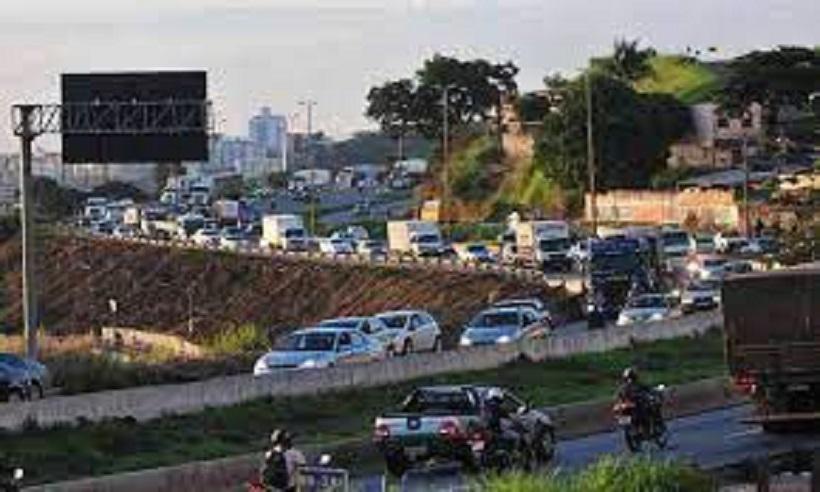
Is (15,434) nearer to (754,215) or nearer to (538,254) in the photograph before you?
(538,254)

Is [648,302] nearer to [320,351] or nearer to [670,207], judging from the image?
[320,351]

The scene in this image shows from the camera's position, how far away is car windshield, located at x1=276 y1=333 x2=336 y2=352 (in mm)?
44594

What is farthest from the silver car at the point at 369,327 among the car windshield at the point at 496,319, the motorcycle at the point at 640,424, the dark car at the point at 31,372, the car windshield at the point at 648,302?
the motorcycle at the point at 640,424

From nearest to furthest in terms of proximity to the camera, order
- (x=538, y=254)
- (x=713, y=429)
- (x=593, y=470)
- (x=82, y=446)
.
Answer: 1. (x=593, y=470)
2. (x=82, y=446)
3. (x=713, y=429)
4. (x=538, y=254)

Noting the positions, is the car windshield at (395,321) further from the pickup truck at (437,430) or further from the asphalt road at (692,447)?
the pickup truck at (437,430)

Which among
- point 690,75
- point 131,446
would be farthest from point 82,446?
point 690,75

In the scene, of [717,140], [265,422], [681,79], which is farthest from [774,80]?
[265,422]

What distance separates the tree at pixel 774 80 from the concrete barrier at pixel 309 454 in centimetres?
10041

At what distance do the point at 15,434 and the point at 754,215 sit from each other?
82.2 meters

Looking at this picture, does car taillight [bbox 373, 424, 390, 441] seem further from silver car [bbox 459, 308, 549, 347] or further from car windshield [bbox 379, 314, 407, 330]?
car windshield [bbox 379, 314, 407, 330]

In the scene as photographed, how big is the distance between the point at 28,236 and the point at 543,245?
41.6 m

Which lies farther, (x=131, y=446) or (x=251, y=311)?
(x=251, y=311)

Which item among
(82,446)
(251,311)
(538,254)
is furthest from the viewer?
(251,311)

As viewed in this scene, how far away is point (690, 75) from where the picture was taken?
→ 17238cm
